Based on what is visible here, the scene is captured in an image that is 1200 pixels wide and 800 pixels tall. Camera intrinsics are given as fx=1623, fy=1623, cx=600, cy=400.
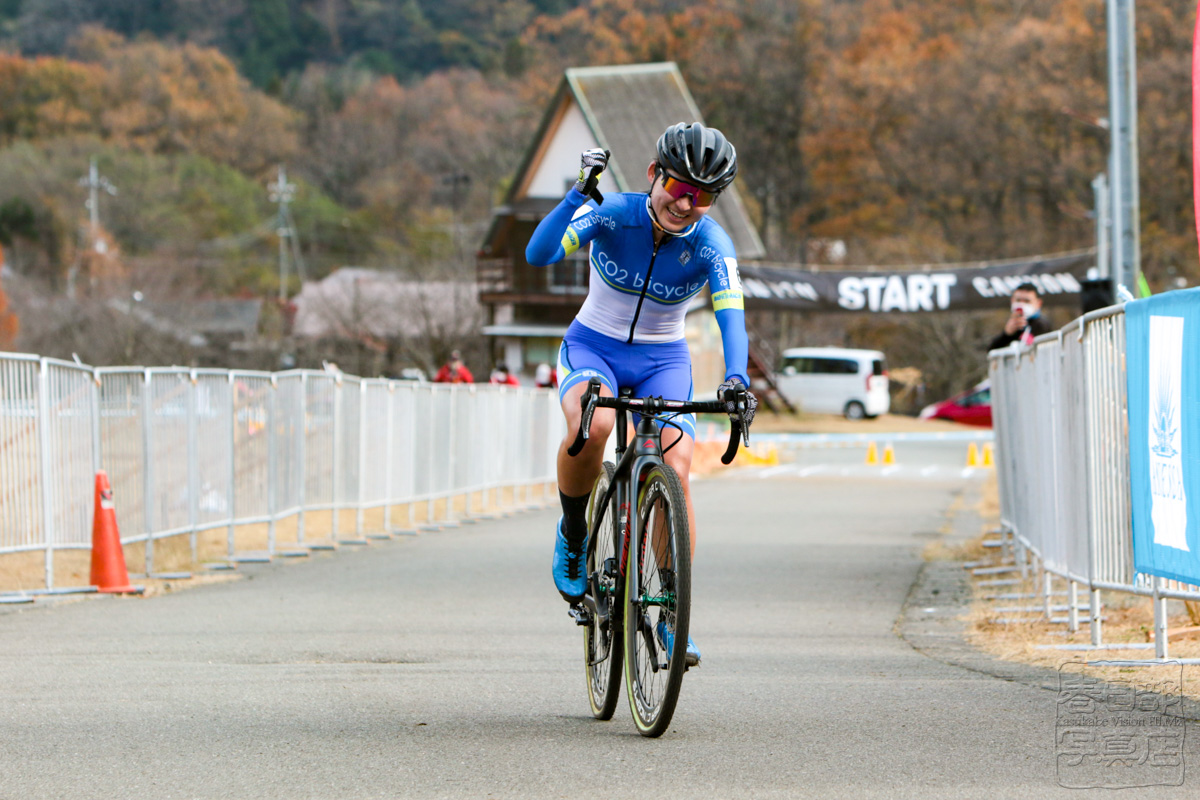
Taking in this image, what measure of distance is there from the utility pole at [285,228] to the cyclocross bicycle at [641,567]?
245 ft

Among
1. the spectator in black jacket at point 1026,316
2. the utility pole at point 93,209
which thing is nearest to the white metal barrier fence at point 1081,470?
the spectator in black jacket at point 1026,316

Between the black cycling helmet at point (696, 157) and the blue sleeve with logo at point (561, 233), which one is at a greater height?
the black cycling helmet at point (696, 157)

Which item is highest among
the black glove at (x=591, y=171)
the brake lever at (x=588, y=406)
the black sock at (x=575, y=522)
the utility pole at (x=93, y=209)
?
the utility pole at (x=93, y=209)

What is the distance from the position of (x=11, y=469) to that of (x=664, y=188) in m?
6.27

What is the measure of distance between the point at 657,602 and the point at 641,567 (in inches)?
9.2

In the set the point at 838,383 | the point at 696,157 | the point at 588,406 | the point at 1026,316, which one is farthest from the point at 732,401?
the point at 838,383

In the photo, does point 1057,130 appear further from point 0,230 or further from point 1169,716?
point 1169,716

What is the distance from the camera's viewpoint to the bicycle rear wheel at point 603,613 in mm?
5785

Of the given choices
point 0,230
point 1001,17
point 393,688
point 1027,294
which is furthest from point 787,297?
point 0,230

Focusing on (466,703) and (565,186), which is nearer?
(466,703)

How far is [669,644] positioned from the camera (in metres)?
5.24

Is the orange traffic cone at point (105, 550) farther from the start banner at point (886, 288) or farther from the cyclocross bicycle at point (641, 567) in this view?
the start banner at point (886, 288)

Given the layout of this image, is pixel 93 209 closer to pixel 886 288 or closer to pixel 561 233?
pixel 886 288

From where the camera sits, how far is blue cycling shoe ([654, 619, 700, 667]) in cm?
521
